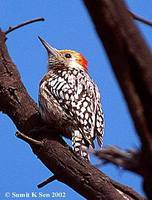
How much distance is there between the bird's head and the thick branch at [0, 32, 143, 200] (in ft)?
5.99

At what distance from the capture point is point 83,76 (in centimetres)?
523

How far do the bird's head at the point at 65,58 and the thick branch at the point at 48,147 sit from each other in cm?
183

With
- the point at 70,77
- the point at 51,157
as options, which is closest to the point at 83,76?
the point at 70,77

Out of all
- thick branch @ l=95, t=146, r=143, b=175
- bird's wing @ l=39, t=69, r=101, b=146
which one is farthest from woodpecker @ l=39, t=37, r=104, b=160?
thick branch @ l=95, t=146, r=143, b=175

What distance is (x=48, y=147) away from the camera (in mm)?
3279

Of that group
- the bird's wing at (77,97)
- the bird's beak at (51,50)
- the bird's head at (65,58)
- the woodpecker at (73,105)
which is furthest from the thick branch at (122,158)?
the bird's beak at (51,50)

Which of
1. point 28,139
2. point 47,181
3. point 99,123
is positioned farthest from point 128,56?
point 99,123

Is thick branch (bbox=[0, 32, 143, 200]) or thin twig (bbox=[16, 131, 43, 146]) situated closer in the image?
thick branch (bbox=[0, 32, 143, 200])

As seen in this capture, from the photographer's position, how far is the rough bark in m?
0.99

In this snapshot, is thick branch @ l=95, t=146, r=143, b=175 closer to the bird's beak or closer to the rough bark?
the rough bark

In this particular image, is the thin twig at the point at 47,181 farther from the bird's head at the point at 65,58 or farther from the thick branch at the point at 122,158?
the bird's head at the point at 65,58

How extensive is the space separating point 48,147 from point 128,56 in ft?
7.61

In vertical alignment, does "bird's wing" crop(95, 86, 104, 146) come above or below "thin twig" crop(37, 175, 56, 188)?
above

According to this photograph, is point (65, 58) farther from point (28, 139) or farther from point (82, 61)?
point (28, 139)
